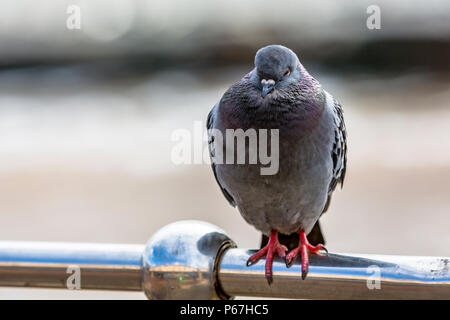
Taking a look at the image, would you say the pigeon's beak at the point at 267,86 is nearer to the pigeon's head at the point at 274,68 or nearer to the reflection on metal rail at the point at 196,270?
the pigeon's head at the point at 274,68

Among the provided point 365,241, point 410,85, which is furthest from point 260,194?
point 410,85

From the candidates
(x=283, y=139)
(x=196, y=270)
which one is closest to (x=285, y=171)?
(x=283, y=139)

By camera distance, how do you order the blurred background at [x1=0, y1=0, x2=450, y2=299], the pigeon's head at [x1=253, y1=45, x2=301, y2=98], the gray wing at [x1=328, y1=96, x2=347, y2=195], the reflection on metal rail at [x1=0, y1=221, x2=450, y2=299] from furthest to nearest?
1. the blurred background at [x1=0, y1=0, x2=450, y2=299]
2. the gray wing at [x1=328, y1=96, x2=347, y2=195]
3. the pigeon's head at [x1=253, y1=45, x2=301, y2=98]
4. the reflection on metal rail at [x1=0, y1=221, x2=450, y2=299]

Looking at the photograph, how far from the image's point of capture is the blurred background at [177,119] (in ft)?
18.9

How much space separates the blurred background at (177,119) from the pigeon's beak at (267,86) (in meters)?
2.23

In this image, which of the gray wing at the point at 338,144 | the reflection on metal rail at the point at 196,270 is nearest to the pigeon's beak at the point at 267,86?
the gray wing at the point at 338,144

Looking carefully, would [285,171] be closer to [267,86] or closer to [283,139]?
[283,139]

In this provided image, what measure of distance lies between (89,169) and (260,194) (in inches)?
226

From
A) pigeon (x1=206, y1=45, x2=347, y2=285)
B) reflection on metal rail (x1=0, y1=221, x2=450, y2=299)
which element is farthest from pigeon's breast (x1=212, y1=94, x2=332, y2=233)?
reflection on metal rail (x1=0, y1=221, x2=450, y2=299)

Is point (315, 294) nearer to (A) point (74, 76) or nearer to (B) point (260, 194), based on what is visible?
(B) point (260, 194)

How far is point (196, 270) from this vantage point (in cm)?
127

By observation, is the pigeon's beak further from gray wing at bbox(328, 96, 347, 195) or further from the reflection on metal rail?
the reflection on metal rail

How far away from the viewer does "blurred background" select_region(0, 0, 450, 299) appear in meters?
5.76

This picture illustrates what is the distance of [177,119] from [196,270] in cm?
764
